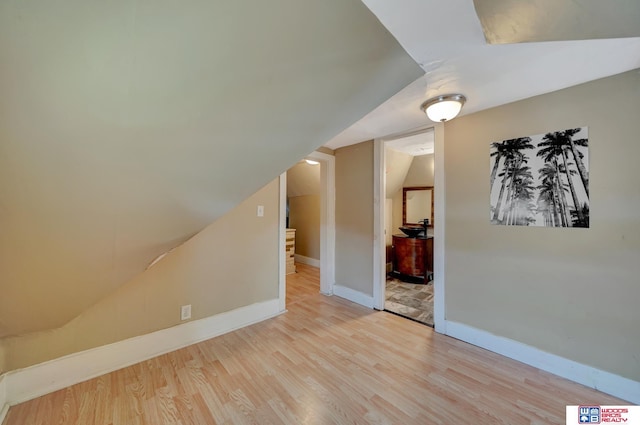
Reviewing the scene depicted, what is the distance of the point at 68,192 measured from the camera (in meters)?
0.79

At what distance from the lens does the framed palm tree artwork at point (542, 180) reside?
63.5 inches

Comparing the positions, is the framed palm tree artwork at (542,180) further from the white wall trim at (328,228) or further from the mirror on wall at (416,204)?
the mirror on wall at (416,204)

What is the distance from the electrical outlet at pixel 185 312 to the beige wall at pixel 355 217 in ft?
6.02

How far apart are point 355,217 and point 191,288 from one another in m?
1.99

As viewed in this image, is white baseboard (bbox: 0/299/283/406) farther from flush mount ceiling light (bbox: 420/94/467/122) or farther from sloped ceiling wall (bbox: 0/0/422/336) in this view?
flush mount ceiling light (bbox: 420/94/467/122)

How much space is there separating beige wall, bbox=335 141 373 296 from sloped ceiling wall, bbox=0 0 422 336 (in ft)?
5.51

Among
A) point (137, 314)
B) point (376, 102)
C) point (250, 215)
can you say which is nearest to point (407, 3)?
point (376, 102)

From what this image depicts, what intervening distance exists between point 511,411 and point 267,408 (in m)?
1.47

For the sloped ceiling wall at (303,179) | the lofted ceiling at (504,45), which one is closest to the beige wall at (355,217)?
the lofted ceiling at (504,45)

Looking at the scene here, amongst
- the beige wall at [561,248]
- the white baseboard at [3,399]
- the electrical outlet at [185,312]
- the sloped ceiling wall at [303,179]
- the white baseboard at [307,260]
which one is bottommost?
the white baseboard at [3,399]

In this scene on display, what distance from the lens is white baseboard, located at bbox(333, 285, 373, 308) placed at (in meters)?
2.86

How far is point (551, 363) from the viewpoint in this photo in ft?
5.57

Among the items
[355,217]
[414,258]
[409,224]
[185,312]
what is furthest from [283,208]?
[409,224]

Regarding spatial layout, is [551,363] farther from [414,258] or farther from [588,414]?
[414,258]
